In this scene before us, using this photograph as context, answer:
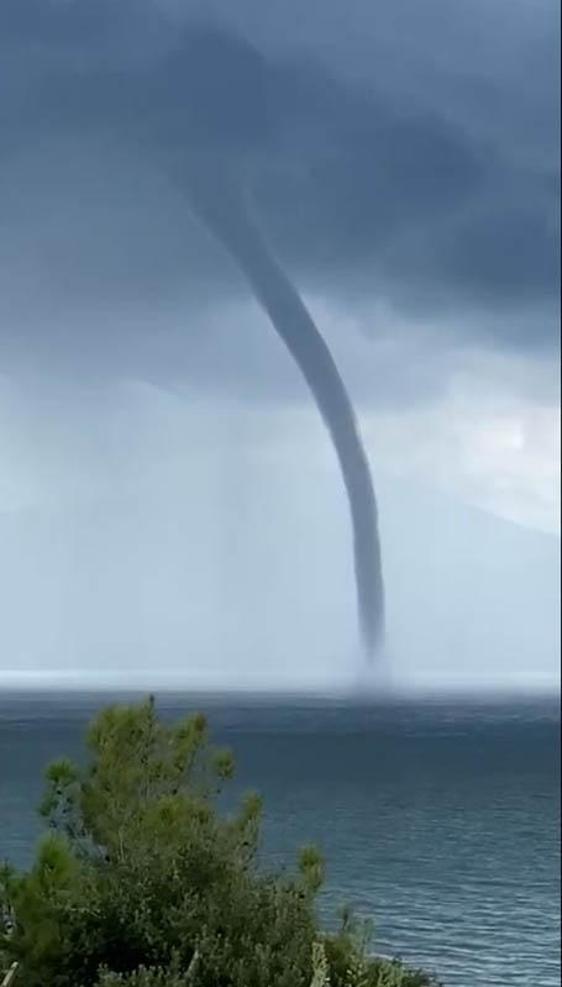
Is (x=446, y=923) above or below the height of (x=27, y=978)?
below

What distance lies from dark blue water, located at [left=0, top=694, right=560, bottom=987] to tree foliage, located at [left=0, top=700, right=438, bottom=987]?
82.6 inches

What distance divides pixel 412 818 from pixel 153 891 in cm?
4275

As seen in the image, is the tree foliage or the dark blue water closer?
the tree foliage

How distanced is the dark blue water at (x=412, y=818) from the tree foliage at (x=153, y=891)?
2.10m

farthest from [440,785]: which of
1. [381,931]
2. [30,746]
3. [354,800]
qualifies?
[381,931]

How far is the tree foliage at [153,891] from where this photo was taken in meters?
6.01

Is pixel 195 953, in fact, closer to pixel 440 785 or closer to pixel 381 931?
pixel 381 931

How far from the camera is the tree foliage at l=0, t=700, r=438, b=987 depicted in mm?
6008

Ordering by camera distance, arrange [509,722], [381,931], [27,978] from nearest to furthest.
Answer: [27,978]
[381,931]
[509,722]

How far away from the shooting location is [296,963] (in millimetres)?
6020

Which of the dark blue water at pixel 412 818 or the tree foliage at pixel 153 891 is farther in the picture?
the dark blue water at pixel 412 818

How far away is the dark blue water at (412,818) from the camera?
975 inches

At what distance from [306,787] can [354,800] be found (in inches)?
105

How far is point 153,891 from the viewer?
6.36 meters
